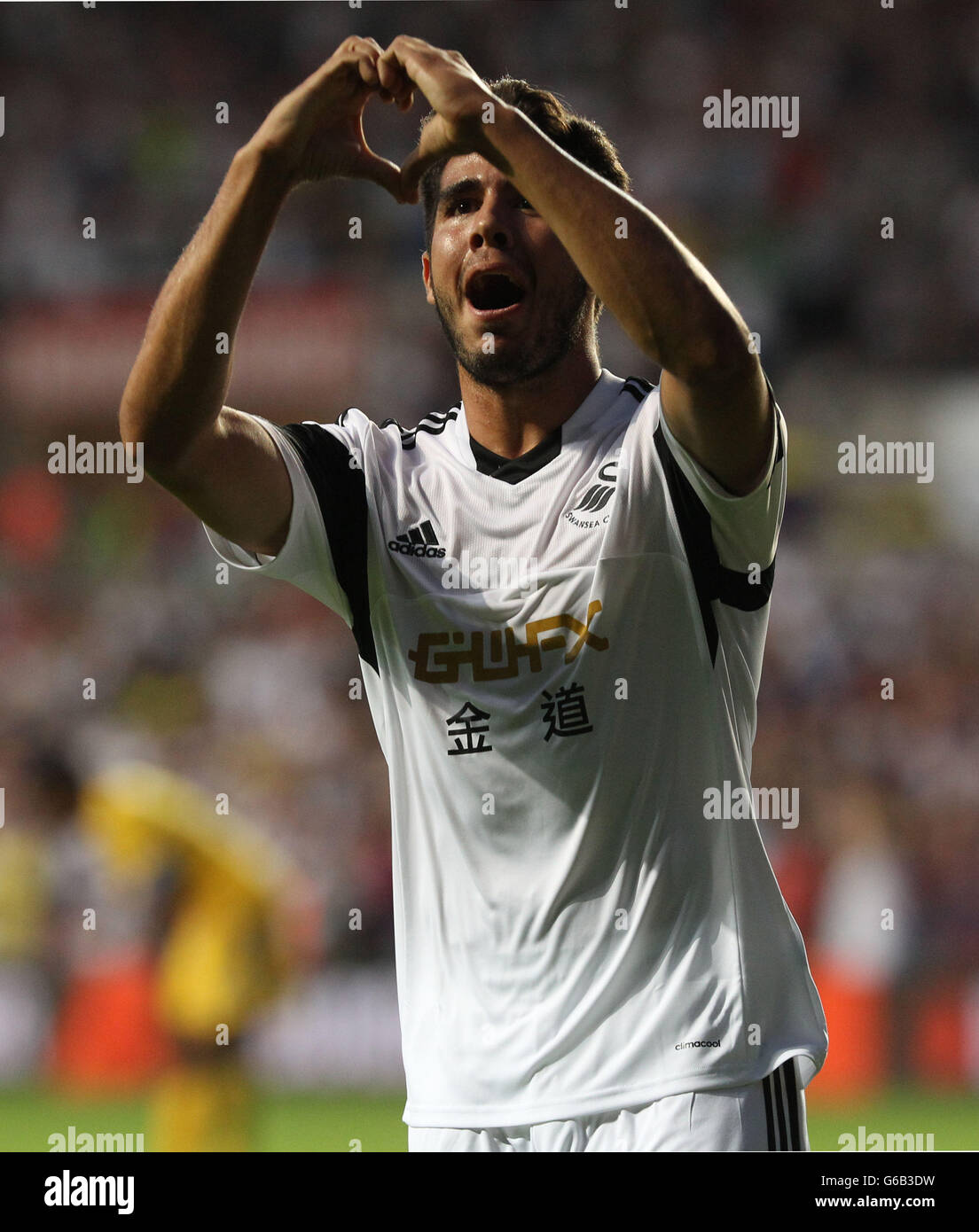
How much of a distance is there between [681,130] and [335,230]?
10.3 ft

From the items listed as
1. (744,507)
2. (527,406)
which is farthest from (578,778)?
(527,406)

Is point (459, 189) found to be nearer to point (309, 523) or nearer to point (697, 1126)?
point (309, 523)

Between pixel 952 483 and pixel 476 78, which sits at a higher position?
pixel 952 483

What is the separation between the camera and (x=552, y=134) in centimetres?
307

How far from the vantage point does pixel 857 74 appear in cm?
1263

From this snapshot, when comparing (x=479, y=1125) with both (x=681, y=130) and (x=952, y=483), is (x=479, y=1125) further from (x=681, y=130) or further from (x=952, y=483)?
(x=681, y=130)

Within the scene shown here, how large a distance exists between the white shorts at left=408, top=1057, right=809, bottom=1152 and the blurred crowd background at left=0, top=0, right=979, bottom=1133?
596cm

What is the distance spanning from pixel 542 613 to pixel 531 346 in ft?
1.87

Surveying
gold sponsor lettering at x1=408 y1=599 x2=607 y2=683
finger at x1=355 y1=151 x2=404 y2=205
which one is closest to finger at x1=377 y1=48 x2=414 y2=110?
finger at x1=355 y1=151 x2=404 y2=205

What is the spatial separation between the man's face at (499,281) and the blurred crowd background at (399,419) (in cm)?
600

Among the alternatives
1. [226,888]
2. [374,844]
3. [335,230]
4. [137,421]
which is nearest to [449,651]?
[137,421]

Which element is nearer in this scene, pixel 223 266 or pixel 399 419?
pixel 223 266
